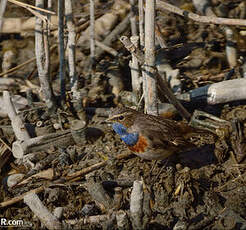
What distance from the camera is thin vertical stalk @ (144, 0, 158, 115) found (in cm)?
539

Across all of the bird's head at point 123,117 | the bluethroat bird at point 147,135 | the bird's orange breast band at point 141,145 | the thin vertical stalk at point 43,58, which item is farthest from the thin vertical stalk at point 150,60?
the thin vertical stalk at point 43,58

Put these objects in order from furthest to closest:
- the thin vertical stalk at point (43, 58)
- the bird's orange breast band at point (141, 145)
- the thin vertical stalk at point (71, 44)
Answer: the thin vertical stalk at point (71, 44), the thin vertical stalk at point (43, 58), the bird's orange breast band at point (141, 145)

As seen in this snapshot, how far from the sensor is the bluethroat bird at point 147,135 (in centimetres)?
566

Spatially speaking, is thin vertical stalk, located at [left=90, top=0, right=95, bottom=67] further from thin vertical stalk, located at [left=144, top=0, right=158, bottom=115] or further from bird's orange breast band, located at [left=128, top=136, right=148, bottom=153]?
bird's orange breast band, located at [left=128, top=136, right=148, bottom=153]

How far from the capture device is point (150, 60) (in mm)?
5691

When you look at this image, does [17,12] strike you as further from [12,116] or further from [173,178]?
[173,178]

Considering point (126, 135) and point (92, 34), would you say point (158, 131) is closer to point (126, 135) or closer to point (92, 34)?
point (126, 135)

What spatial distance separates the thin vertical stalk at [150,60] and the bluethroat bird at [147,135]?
0.29 metres

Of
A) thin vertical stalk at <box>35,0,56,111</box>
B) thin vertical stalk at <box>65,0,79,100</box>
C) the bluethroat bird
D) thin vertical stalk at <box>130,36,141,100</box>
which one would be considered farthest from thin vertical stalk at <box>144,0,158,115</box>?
thin vertical stalk at <box>35,0,56,111</box>

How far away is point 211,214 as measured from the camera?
5.34 metres

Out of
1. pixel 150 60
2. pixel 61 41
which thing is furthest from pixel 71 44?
pixel 150 60

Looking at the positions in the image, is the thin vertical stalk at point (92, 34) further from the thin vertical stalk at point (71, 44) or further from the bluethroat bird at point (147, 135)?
the bluethroat bird at point (147, 135)

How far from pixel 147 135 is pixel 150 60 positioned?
1132 mm

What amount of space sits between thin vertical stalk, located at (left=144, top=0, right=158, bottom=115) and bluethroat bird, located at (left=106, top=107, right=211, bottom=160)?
0.95ft
